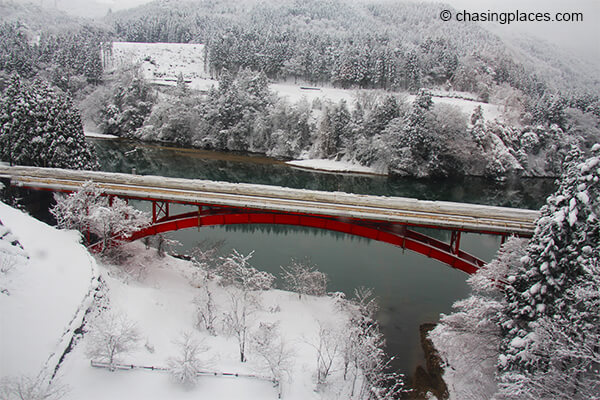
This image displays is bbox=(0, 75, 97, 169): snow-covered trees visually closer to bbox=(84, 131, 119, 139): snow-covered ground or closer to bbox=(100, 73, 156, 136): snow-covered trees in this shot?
bbox=(84, 131, 119, 139): snow-covered ground

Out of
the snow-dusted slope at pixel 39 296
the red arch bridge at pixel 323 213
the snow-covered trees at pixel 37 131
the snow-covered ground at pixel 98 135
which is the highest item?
the snow-covered trees at pixel 37 131

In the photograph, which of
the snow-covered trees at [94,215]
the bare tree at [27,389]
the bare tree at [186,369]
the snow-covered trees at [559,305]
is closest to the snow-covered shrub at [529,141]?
the snow-covered trees at [559,305]

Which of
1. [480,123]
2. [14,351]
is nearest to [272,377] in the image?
[14,351]

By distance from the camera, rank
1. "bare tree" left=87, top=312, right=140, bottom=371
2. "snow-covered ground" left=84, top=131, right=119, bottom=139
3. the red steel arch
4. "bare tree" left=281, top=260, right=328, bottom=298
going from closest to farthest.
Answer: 1. "bare tree" left=87, top=312, right=140, bottom=371
2. the red steel arch
3. "bare tree" left=281, top=260, right=328, bottom=298
4. "snow-covered ground" left=84, top=131, right=119, bottom=139

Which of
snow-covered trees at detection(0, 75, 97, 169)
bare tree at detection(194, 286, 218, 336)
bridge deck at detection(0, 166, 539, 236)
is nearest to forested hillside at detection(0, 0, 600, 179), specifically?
snow-covered trees at detection(0, 75, 97, 169)

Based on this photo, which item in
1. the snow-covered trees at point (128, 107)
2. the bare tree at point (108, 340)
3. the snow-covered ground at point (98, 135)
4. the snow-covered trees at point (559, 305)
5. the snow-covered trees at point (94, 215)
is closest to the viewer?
the snow-covered trees at point (559, 305)

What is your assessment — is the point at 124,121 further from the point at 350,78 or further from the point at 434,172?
the point at 434,172

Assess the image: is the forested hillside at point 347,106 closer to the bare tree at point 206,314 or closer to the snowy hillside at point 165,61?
the snowy hillside at point 165,61
